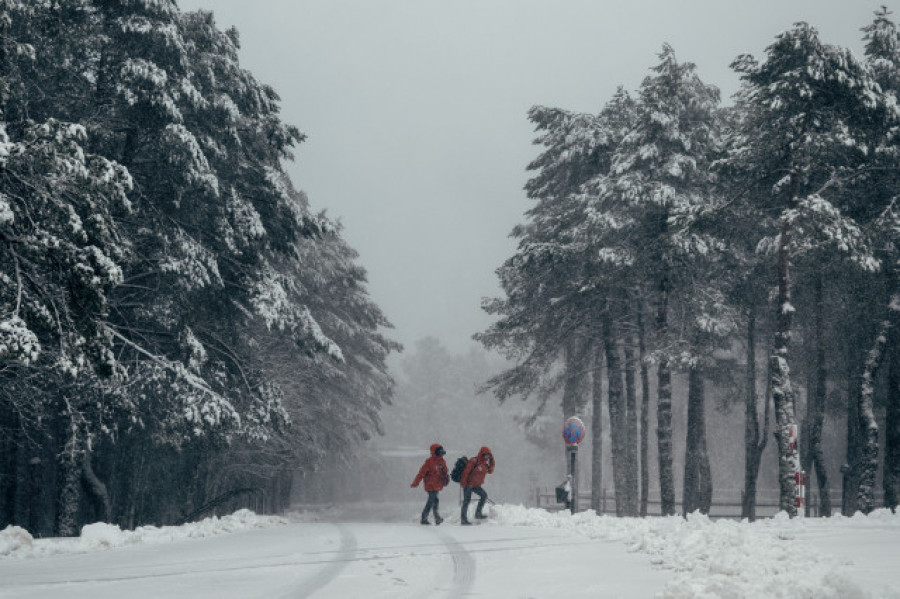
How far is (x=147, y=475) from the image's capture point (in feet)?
71.9

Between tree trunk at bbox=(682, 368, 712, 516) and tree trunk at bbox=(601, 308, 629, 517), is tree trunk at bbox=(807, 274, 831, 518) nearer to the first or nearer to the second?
tree trunk at bbox=(682, 368, 712, 516)

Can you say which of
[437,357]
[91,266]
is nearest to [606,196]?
[91,266]

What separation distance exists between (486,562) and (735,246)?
17.3 meters

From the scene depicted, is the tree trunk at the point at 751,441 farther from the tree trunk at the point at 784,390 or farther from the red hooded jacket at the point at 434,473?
the red hooded jacket at the point at 434,473

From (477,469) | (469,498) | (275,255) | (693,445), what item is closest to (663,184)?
(693,445)

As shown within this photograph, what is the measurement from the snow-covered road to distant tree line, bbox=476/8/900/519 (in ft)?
30.2

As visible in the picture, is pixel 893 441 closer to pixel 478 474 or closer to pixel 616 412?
pixel 616 412

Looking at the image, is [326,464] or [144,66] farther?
[326,464]

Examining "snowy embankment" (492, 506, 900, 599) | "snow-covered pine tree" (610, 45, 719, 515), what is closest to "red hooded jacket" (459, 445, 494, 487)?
"snowy embankment" (492, 506, 900, 599)

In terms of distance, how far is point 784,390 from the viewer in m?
17.5

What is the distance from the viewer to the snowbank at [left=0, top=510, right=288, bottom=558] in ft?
34.5

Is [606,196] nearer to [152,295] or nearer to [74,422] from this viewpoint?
[152,295]

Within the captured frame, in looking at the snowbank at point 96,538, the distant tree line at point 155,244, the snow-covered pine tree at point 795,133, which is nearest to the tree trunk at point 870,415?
the snow-covered pine tree at point 795,133

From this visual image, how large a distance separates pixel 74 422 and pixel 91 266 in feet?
22.7
